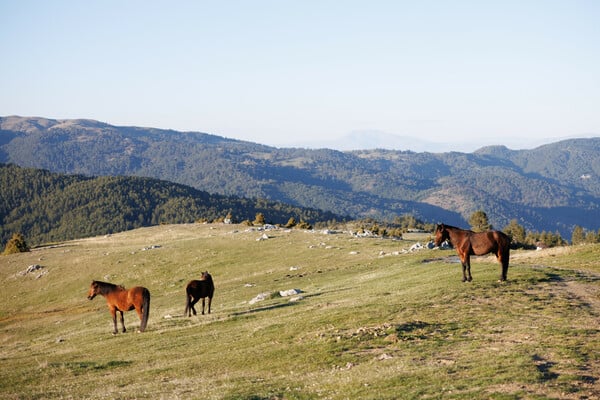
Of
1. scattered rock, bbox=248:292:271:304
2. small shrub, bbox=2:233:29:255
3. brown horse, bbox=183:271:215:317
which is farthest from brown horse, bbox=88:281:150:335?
small shrub, bbox=2:233:29:255

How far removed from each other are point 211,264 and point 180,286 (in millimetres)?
7640

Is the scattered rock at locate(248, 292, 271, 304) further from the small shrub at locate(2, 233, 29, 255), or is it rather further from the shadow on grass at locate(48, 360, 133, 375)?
the small shrub at locate(2, 233, 29, 255)

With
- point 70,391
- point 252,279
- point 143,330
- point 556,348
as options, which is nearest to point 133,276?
point 252,279

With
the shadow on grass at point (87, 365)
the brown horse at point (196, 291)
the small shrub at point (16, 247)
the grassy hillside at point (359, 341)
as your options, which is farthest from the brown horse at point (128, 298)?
the small shrub at point (16, 247)

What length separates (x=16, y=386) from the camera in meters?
20.3

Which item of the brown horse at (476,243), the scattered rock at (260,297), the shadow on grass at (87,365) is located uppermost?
the brown horse at (476,243)

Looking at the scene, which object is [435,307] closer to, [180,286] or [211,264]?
[180,286]

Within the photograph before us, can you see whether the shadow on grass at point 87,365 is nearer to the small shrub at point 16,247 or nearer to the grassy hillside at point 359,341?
the grassy hillside at point 359,341

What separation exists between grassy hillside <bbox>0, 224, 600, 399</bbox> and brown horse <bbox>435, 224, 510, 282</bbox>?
3.82 ft

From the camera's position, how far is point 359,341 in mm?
20375

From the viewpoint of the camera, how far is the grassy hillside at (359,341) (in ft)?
50.2

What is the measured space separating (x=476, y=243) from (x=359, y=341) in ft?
36.3

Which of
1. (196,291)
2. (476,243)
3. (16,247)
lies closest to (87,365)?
(196,291)

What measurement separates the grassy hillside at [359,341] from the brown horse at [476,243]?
1.17 metres
